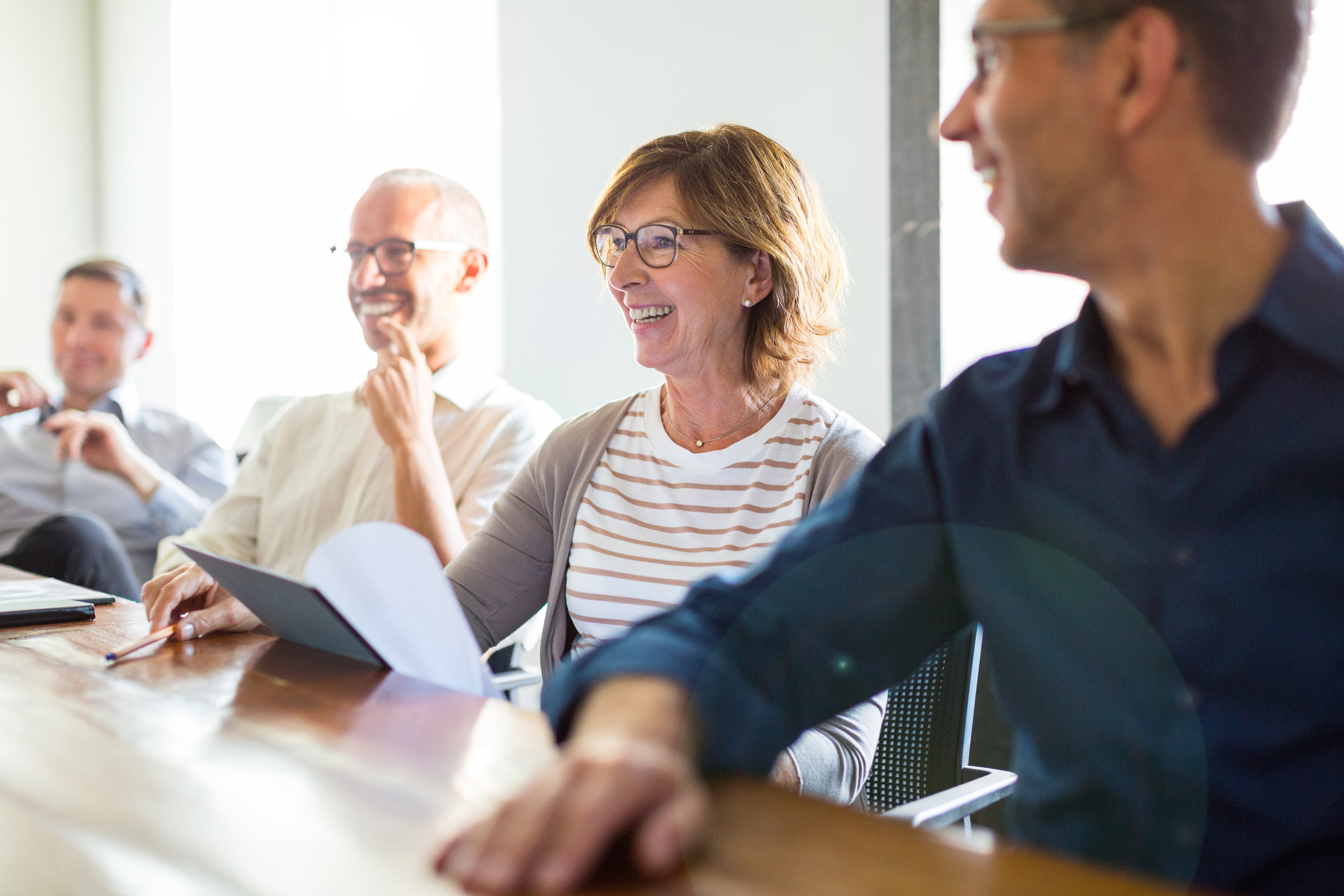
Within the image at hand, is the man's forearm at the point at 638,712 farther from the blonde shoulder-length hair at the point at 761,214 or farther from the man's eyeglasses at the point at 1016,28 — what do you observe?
the blonde shoulder-length hair at the point at 761,214

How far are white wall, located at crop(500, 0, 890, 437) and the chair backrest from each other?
1.01 m

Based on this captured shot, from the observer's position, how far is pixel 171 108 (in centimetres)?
508

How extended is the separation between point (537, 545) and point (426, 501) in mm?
477

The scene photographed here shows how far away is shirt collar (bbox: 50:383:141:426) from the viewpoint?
3.38 m

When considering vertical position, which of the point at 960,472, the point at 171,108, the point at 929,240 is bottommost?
the point at 960,472

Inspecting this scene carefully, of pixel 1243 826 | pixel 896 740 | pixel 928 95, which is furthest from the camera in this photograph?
pixel 928 95

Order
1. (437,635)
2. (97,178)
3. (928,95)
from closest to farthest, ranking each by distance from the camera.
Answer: (437,635), (928,95), (97,178)

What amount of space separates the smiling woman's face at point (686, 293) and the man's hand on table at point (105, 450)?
1.82 meters

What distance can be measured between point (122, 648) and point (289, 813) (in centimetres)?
64

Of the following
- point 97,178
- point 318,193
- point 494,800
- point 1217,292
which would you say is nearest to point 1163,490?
point 1217,292

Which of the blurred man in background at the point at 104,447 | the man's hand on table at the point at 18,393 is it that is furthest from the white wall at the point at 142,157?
the man's hand on table at the point at 18,393

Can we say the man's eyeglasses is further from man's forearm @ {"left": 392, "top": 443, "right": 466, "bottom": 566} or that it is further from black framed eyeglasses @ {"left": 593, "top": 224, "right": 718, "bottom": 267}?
man's forearm @ {"left": 392, "top": 443, "right": 466, "bottom": 566}

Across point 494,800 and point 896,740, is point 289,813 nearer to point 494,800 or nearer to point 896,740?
point 494,800

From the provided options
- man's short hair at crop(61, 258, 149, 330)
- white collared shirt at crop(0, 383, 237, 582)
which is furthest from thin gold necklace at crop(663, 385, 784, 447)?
man's short hair at crop(61, 258, 149, 330)
